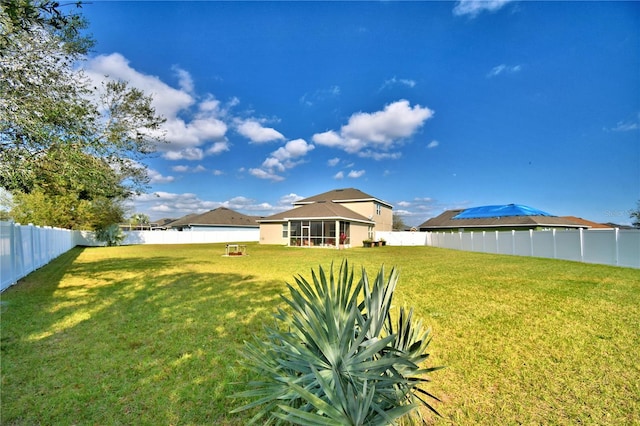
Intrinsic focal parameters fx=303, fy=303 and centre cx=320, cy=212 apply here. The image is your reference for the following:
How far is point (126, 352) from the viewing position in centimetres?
405

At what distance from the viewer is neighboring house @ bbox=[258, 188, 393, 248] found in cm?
2738

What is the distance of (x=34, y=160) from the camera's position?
770 centimetres

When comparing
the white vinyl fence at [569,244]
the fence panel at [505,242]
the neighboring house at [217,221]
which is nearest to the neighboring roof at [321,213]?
the white vinyl fence at [569,244]

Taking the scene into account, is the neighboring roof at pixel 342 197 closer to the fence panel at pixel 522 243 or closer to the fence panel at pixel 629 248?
the fence panel at pixel 522 243

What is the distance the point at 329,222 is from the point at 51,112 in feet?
71.6

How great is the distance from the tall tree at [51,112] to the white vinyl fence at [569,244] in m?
17.5

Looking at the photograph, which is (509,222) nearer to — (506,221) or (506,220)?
(506,221)

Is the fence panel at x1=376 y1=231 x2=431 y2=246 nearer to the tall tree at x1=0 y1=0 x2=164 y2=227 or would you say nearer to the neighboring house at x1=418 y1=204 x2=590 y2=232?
the neighboring house at x1=418 y1=204 x2=590 y2=232

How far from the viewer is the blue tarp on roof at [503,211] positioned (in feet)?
81.1

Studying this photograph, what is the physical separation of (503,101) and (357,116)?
1135 centimetres

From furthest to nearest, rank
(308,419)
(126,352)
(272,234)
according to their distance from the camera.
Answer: (272,234) < (126,352) < (308,419)

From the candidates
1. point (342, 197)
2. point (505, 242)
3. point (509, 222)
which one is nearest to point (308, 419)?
point (505, 242)

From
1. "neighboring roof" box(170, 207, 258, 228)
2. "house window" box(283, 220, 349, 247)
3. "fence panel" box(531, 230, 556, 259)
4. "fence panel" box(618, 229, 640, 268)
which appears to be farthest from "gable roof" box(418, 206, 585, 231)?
"neighboring roof" box(170, 207, 258, 228)

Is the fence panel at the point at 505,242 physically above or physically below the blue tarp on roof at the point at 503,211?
below
